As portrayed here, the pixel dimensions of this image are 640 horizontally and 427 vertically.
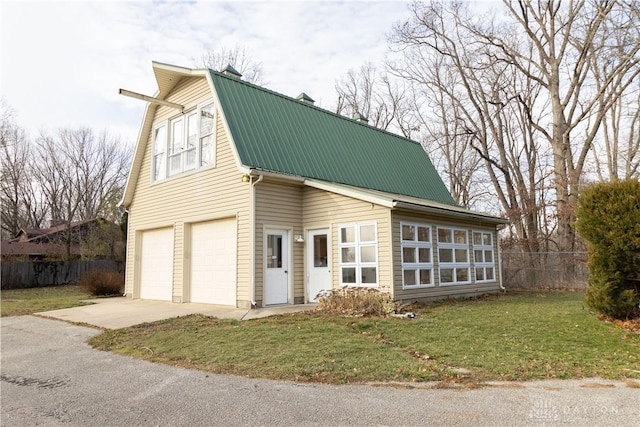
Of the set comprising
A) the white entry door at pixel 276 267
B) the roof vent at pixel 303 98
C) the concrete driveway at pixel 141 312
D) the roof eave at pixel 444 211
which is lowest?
the concrete driveway at pixel 141 312

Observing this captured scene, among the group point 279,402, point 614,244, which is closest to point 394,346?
point 279,402

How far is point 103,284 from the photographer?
1620 centimetres

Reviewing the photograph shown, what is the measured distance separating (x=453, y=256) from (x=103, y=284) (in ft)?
43.0

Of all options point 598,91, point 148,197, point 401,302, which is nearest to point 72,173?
point 148,197

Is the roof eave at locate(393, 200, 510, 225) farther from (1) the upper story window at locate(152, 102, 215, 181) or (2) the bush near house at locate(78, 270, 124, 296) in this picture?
(2) the bush near house at locate(78, 270, 124, 296)

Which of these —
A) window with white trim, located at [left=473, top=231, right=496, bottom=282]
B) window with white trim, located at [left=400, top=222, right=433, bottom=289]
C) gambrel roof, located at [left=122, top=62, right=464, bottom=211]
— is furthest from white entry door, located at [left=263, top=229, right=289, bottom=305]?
window with white trim, located at [left=473, top=231, right=496, bottom=282]

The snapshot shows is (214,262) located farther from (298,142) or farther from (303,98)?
(303,98)

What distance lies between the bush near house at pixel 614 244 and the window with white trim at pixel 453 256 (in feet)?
13.3

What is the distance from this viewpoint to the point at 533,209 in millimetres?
22016

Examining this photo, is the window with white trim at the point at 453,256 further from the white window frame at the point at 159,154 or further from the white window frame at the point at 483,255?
the white window frame at the point at 159,154

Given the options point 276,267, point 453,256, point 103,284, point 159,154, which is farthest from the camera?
point 103,284

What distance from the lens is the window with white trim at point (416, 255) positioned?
35.3 feet

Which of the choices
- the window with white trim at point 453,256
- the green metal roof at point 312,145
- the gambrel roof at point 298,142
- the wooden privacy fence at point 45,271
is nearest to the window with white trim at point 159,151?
the gambrel roof at point 298,142

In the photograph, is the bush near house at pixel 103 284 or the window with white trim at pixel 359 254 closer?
the window with white trim at pixel 359 254
